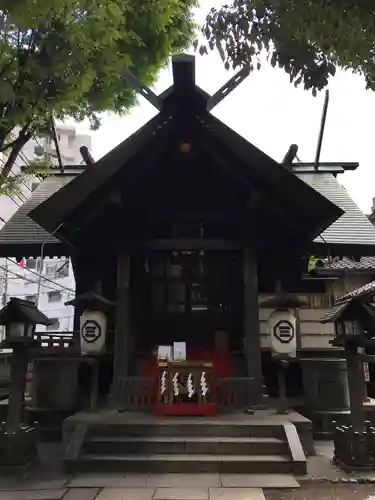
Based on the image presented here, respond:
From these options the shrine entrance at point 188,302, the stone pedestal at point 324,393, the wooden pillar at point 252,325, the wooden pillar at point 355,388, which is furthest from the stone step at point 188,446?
the shrine entrance at point 188,302

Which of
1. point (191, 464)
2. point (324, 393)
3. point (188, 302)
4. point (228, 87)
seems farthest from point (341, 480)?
point (228, 87)

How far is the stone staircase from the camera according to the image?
6969mm

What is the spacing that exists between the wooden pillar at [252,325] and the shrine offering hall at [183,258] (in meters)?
0.02

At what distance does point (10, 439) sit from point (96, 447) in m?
1.34

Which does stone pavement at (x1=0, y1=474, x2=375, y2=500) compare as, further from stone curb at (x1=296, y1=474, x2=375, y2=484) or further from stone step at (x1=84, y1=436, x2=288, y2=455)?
stone step at (x1=84, y1=436, x2=288, y2=455)

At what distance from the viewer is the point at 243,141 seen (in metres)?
9.36

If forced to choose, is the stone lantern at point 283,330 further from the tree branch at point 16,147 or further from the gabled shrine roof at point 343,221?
the tree branch at point 16,147

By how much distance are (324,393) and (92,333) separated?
489cm

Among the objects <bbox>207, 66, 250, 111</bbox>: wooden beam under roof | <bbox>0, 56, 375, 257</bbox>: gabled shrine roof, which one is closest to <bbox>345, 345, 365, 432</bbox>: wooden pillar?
<bbox>0, 56, 375, 257</bbox>: gabled shrine roof

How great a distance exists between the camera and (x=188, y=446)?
738cm

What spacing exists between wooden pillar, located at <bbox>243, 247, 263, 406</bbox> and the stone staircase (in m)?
1.48

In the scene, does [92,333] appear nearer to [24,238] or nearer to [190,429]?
[190,429]

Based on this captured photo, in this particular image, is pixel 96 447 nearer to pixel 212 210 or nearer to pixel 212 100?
pixel 212 210

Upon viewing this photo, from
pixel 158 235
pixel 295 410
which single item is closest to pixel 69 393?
pixel 158 235
